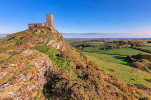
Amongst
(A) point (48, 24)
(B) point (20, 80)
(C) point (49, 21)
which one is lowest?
(B) point (20, 80)

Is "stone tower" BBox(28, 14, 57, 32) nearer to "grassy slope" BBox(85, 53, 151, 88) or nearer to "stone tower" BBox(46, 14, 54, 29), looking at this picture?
"stone tower" BBox(46, 14, 54, 29)

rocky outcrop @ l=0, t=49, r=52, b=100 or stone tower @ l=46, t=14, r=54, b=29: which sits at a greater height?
stone tower @ l=46, t=14, r=54, b=29

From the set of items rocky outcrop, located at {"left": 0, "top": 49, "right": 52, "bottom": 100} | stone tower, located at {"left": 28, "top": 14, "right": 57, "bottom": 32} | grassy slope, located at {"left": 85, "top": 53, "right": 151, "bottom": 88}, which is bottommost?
grassy slope, located at {"left": 85, "top": 53, "right": 151, "bottom": 88}

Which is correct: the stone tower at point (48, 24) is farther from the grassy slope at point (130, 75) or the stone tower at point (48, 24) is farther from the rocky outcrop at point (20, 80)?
the grassy slope at point (130, 75)

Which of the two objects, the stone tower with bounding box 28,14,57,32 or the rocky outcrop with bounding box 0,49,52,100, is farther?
the stone tower with bounding box 28,14,57,32

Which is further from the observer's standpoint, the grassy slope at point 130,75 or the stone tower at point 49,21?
the stone tower at point 49,21

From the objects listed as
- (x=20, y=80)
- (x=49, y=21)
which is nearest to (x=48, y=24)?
(x=49, y=21)

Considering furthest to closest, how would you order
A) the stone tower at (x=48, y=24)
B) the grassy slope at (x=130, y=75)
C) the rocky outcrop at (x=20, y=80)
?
the stone tower at (x=48, y=24), the grassy slope at (x=130, y=75), the rocky outcrop at (x=20, y=80)

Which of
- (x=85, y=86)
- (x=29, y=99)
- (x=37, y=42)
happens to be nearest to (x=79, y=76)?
(x=85, y=86)

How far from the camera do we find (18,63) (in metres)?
11.2

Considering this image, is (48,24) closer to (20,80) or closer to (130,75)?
(20,80)

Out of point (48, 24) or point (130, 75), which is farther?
point (48, 24)

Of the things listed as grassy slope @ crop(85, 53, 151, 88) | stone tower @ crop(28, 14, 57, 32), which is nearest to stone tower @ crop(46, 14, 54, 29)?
stone tower @ crop(28, 14, 57, 32)

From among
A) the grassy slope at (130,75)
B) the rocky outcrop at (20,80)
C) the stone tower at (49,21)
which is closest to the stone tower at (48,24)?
the stone tower at (49,21)
